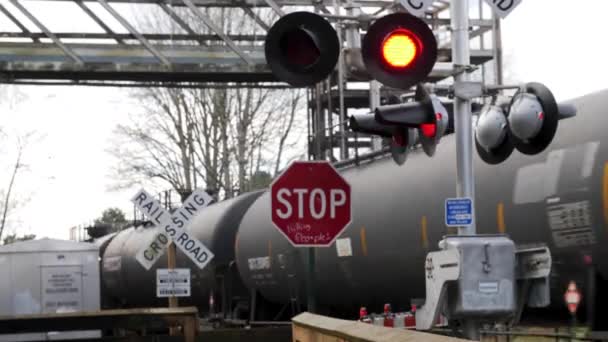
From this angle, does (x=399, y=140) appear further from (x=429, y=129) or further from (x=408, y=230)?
(x=408, y=230)

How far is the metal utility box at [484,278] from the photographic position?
763 centimetres

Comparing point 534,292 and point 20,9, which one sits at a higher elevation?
point 20,9

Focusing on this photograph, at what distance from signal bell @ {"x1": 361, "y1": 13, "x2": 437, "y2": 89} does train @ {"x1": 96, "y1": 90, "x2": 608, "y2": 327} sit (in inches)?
88.9

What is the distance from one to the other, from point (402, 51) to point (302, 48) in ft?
2.83

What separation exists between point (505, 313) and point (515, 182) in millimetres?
3317

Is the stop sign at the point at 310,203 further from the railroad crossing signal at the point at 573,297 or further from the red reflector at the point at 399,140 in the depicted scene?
the railroad crossing signal at the point at 573,297

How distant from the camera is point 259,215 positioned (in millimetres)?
19734

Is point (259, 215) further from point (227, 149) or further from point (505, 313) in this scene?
point (227, 149)

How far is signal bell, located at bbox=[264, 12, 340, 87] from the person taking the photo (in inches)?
330

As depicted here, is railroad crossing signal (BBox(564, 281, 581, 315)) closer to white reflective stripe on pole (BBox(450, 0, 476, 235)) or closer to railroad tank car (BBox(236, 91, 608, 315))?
railroad tank car (BBox(236, 91, 608, 315))

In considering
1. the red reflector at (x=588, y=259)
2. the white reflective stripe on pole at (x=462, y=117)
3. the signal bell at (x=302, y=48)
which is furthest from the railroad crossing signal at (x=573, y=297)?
the signal bell at (x=302, y=48)

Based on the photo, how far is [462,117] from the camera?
27.9 ft

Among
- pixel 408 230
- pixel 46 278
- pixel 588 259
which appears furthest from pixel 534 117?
pixel 46 278

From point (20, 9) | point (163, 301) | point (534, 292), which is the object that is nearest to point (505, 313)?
point (534, 292)
